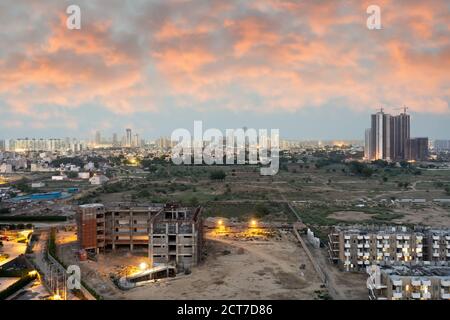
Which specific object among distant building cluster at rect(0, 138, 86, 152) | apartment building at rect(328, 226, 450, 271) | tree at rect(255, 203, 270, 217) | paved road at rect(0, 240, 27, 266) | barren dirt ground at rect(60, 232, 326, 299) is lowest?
paved road at rect(0, 240, 27, 266)

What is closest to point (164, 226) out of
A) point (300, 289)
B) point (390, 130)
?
point (300, 289)

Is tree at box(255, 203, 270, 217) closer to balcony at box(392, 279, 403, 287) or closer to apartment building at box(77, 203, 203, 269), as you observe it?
apartment building at box(77, 203, 203, 269)

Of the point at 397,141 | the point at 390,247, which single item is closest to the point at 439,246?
the point at 390,247

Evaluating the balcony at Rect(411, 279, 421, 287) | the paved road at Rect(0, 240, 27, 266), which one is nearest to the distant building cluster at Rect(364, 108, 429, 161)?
the paved road at Rect(0, 240, 27, 266)

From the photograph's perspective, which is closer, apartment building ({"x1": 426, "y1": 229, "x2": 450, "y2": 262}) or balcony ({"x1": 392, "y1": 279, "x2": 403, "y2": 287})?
balcony ({"x1": 392, "y1": 279, "x2": 403, "y2": 287})

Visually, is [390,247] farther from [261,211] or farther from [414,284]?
[261,211]
